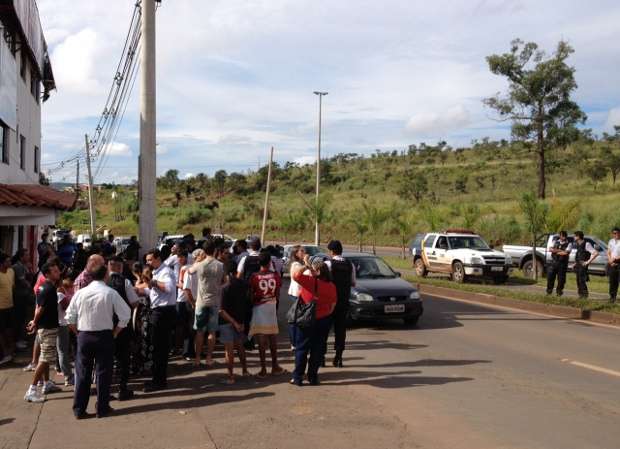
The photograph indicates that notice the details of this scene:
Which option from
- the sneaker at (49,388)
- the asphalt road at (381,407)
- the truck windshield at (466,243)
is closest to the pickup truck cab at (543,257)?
the truck windshield at (466,243)

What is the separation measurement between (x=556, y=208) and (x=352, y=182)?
2434 inches

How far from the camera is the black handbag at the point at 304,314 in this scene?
7.96m

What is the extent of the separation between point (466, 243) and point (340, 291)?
47.1ft

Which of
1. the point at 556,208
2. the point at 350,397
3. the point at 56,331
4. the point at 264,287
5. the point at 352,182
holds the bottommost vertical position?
the point at 350,397

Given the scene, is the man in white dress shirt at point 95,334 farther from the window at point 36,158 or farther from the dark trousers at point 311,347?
the window at point 36,158

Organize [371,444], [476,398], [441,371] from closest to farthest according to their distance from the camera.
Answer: [371,444]
[476,398]
[441,371]

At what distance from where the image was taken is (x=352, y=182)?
85062mm

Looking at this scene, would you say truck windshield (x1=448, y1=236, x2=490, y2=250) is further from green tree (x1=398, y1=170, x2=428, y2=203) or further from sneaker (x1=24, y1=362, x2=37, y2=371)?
green tree (x1=398, y1=170, x2=428, y2=203)

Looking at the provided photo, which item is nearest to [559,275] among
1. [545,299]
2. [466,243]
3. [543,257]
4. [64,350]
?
[545,299]

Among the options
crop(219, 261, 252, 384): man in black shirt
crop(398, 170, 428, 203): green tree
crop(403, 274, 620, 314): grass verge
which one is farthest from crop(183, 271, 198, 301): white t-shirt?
crop(398, 170, 428, 203): green tree

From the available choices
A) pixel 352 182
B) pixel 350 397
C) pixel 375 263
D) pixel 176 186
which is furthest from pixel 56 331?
pixel 176 186

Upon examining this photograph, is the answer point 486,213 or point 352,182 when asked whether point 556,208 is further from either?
point 352,182

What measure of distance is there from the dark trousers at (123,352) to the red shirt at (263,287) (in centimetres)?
163

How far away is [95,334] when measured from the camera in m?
6.78
